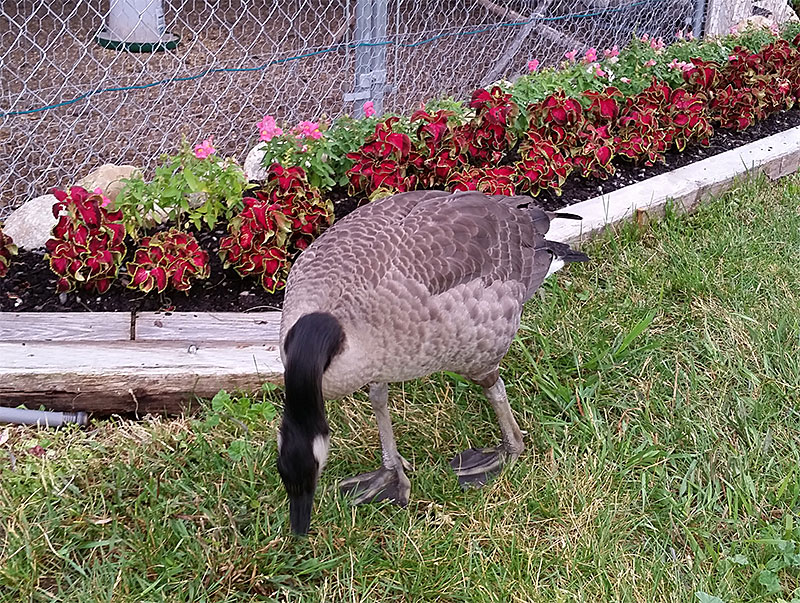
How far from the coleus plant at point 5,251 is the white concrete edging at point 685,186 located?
8.38 ft

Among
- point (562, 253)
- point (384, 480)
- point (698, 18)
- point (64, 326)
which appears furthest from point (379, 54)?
point (698, 18)

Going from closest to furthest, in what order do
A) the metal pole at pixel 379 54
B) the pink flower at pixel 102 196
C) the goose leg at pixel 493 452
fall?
the goose leg at pixel 493 452
the pink flower at pixel 102 196
the metal pole at pixel 379 54

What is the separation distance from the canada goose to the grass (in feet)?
0.65

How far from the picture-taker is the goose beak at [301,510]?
226 centimetres

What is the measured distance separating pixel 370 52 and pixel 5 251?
8.18ft

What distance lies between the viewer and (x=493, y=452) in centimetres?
309

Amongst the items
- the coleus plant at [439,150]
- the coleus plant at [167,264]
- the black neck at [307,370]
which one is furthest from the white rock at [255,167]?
the black neck at [307,370]

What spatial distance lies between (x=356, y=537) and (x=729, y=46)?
5.13 metres

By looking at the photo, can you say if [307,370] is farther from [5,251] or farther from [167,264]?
[5,251]

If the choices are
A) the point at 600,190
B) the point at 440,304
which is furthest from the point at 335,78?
the point at 440,304

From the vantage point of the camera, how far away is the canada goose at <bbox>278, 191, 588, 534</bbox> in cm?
221

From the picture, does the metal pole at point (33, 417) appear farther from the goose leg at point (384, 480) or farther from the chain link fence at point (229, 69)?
the chain link fence at point (229, 69)

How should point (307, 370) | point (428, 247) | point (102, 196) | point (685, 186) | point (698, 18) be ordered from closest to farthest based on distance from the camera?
point (307, 370) → point (428, 247) → point (102, 196) → point (685, 186) → point (698, 18)

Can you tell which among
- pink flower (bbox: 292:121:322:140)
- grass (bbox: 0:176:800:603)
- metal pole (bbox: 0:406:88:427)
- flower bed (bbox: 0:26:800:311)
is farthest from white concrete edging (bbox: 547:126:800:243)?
metal pole (bbox: 0:406:88:427)
